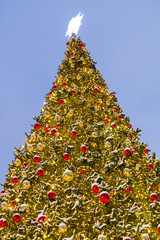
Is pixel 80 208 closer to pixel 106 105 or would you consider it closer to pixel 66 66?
pixel 106 105

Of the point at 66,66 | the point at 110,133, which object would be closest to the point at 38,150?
the point at 110,133

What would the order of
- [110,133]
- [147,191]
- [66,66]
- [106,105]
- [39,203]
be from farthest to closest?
[66,66] → [106,105] → [110,133] → [147,191] → [39,203]

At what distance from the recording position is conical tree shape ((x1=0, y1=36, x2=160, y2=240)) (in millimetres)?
3014

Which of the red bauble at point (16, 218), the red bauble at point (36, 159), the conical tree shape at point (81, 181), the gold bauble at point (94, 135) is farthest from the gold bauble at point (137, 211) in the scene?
the red bauble at point (36, 159)

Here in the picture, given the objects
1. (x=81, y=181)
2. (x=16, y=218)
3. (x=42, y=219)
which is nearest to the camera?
(x=42, y=219)

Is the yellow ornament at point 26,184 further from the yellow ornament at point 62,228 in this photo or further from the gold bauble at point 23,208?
the yellow ornament at point 62,228

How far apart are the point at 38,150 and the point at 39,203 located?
122 cm

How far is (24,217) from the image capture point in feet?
→ 11.6

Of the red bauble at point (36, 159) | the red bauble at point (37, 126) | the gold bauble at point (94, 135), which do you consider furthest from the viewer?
the red bauble at point (37, 126)

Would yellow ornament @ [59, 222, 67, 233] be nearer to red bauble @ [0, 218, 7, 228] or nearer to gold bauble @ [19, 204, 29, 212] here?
gold bauble @ [19, 204, 29, 212]

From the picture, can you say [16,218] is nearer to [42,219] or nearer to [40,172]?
[42,219]

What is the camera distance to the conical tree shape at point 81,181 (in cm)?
301

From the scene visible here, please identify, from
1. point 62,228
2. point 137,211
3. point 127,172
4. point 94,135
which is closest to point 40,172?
point 62,228

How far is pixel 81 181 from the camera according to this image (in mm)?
3768
